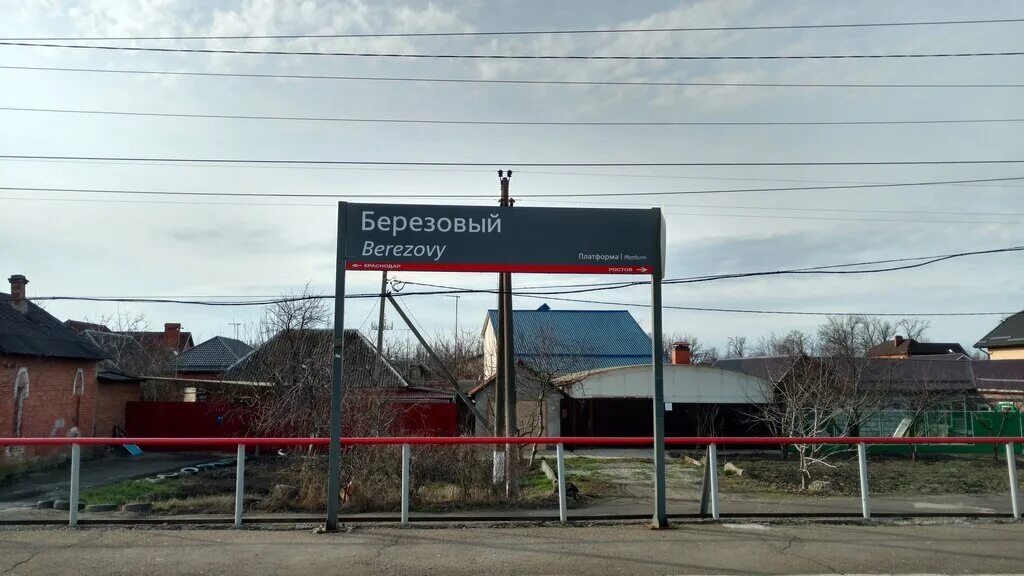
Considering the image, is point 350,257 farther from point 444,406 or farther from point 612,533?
point 444,406

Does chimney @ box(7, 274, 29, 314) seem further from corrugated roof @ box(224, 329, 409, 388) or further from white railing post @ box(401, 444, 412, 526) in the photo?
white railing post @ box(401, 444, 412, 526)

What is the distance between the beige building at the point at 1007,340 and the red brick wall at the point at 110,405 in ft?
154

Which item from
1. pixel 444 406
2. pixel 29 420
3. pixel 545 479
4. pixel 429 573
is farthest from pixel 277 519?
pixel 29 420

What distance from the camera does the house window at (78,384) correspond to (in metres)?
24.9

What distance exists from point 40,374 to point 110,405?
17.3ft

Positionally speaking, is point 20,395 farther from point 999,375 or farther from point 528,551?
point 999,375

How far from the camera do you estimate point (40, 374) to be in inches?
906

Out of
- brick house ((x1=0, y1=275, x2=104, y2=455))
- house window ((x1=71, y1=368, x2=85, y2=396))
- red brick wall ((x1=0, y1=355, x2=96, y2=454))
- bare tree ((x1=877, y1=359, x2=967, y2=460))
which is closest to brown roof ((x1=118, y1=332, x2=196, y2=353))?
brick house ((x1=0, y1=275, x2=104, y2=455))

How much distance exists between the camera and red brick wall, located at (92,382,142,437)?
1068 inches

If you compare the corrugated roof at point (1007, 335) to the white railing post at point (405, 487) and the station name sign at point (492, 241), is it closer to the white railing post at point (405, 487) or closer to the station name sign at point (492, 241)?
the station name sign at point (492, 241)

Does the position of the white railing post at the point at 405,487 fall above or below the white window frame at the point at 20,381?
below

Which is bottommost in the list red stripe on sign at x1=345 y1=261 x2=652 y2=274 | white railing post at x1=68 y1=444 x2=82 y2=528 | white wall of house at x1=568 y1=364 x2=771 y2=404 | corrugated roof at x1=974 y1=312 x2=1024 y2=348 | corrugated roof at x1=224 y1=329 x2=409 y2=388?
white railing post at x1=68 y1=444 x2=82 y2=528

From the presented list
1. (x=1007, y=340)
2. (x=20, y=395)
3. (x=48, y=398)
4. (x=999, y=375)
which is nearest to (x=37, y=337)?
(x=48, y=398)

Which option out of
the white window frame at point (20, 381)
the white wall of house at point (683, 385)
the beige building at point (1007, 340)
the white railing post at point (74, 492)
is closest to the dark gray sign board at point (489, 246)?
the white railing post at point (74, 492)
